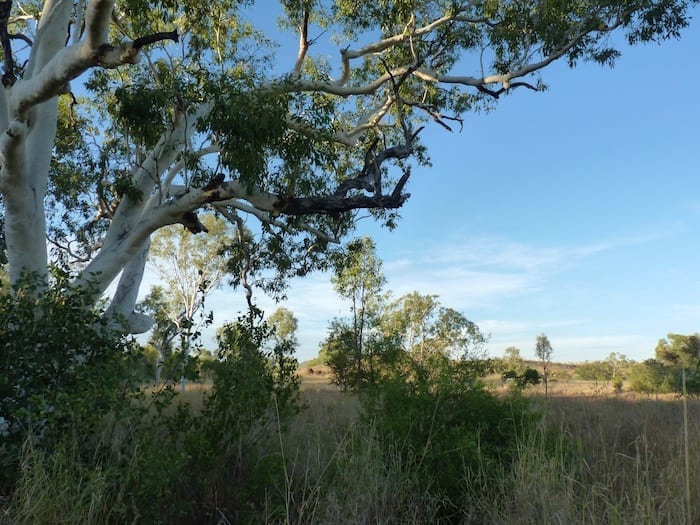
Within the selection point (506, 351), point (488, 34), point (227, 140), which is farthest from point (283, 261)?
point (506, 351)

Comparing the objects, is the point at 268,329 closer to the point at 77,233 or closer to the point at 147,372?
the point at 147,372

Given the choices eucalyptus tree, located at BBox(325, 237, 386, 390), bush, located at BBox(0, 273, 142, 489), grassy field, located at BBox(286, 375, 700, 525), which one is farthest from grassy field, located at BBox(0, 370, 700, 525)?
eucalyptus tree, located at BBox(325, 237, 386, 390)

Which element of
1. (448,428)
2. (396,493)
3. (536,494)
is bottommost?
A: (396,493)

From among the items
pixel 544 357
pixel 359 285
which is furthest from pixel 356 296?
pixel 544 357

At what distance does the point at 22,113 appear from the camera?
5996mm

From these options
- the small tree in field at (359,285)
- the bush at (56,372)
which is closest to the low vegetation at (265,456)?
the bush at (56,372)

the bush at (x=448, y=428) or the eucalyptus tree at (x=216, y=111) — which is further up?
the eucalyptus tree at (x=216, y=111)

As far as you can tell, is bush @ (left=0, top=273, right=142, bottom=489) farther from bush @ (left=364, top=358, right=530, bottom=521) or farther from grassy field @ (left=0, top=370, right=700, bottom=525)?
bush @ (left=364, top=358, right=530, bottom=521)

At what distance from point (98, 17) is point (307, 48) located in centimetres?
579

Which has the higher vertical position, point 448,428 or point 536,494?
point 448,428

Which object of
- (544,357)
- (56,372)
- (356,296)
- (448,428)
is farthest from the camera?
(356,296)

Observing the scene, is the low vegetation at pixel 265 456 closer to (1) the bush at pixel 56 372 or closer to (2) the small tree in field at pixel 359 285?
(1) the bush at pixel 56 372

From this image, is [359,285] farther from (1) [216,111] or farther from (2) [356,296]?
(1) [216,111]

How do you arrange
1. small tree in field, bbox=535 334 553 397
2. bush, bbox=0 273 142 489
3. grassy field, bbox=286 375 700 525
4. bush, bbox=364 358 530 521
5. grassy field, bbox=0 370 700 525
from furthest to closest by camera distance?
1. small tree in field, bbox=535 334 553 397
2. bush, bbox=364 358 530 521
3. bush, bbox=0 273 142 489
4. grassy field, bbox=286 375 700 525
5. grassy field, bbox=0 370 700 525
